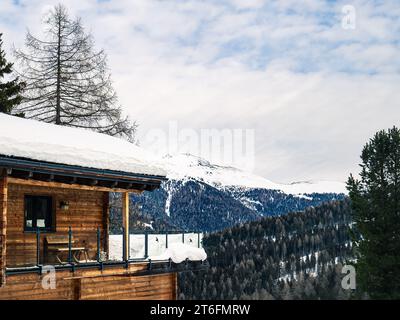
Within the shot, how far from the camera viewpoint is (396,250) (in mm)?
34375

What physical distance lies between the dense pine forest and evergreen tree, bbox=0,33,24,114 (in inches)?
1430

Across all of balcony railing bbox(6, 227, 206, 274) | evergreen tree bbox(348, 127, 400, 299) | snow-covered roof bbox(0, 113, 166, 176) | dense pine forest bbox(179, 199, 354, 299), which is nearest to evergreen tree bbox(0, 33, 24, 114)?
snow-covered roof bbox(0, 113, 166, 176)

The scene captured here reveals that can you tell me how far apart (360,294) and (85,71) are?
1966 centimetres

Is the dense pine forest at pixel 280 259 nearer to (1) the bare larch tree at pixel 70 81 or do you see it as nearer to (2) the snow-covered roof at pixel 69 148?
(1) the bare larch tree at pixel 70 81

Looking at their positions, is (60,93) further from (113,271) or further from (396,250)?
(396,250)

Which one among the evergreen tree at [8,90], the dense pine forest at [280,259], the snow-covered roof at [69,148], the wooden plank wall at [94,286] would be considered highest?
the evergreen tree at [8,90]

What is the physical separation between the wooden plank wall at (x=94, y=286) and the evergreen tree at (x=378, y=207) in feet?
51.2

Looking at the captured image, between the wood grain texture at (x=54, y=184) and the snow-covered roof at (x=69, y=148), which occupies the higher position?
the snow-covered roof at (x=69, y=148)

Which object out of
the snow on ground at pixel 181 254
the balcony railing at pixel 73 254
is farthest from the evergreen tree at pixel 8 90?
the snow on ground at pixel 181 254

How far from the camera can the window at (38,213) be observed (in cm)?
1884

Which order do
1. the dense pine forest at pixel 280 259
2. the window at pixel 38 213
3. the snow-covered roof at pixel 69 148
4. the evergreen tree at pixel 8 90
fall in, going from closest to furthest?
the snow-covered roof at pixel 69 148
the window at pixel 38 213
the evergreen tree at pixel 8 90
the dense pine forest at pixel 280 259

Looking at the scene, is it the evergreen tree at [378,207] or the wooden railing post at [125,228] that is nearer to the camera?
the wooden railing post at [125,228]

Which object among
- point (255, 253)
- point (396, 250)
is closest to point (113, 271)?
point (396, 250)
